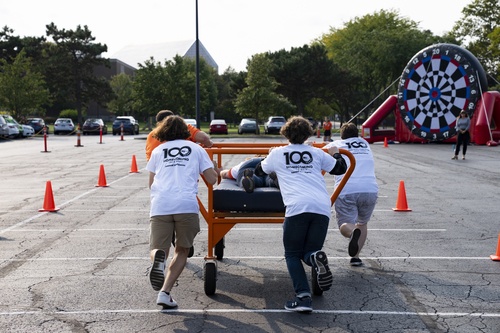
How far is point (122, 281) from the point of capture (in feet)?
21.1

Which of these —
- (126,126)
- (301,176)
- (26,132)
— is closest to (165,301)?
(301,176)

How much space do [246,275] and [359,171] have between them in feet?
5.59

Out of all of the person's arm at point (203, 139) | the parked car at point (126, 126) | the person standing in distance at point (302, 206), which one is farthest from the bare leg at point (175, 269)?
the parked car at point (126, 126)

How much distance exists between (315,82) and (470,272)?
6251 cm

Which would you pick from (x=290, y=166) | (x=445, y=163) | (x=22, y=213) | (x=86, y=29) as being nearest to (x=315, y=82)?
(x=86, y=29)

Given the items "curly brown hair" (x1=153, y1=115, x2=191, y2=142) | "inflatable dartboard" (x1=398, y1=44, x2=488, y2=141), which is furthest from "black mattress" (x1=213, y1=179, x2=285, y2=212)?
"inflatable dartboard" (x1=398, y1=44, x2=488, y2=141)

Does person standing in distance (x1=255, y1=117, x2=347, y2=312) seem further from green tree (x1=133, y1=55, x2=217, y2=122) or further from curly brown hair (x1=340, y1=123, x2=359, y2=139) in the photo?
green tree (x1=133, y1=55, x2=217, y2=122)

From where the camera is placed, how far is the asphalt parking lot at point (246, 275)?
16.9ft

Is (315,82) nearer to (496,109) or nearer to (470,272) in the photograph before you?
(496,109)

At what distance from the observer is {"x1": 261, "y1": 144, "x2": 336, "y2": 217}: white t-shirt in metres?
5.38

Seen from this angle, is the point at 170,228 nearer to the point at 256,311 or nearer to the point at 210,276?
the point at 210,276

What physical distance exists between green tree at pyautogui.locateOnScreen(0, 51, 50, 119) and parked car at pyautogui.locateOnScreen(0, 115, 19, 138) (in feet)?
50.1

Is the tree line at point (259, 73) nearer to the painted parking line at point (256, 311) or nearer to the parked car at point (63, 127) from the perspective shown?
the parked car at point (63, 127)

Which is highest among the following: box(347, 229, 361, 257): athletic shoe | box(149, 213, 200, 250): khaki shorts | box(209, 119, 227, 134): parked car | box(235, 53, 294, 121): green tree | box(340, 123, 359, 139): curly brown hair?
box(235, 53, 294, 121): green tree
